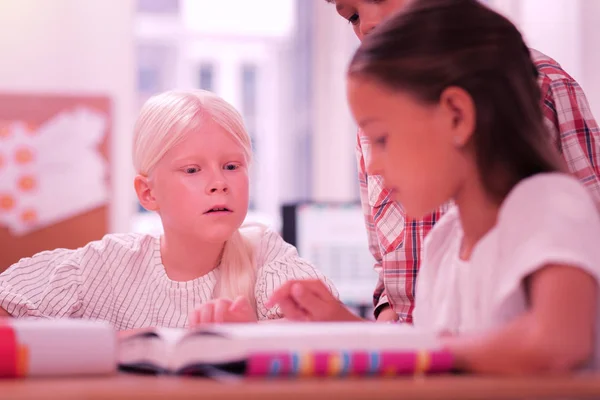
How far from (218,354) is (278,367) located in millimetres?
60

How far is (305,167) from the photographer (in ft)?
18.5

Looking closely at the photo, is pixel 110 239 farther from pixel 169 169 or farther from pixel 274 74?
pixel 274 74

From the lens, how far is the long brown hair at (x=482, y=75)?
0.79 meters

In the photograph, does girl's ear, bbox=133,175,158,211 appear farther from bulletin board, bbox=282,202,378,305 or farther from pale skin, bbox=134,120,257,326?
bulletin board, bbox=282,202,378,305

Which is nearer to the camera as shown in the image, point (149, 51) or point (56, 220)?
point (56, 220)

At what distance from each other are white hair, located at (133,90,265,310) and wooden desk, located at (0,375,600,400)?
0.79 meters

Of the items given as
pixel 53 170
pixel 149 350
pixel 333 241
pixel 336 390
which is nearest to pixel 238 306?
pixel 149 350

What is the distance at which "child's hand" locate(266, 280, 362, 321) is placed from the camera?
2.99ft

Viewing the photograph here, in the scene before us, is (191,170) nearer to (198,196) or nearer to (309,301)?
(198,196)

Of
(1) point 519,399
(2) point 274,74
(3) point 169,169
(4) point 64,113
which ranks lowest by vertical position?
(1) point 519,399

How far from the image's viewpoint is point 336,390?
0.50 m

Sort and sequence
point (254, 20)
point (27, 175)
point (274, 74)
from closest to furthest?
point (27, 175) → point (254, 20) → point (274, 74)

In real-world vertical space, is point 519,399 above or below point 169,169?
below

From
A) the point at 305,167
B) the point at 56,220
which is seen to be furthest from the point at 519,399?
the point at 305,167
